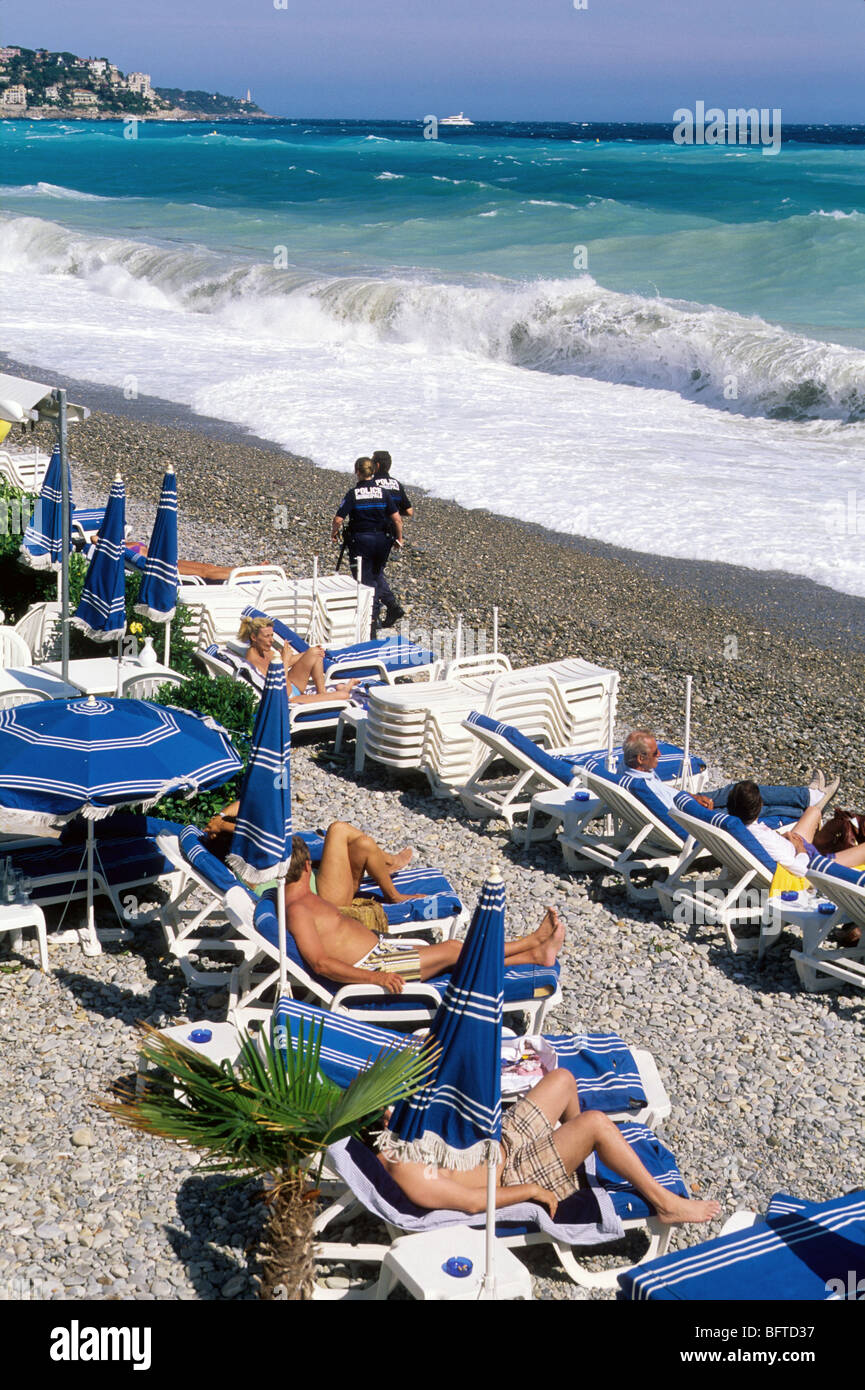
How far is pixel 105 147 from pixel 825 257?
8364 centimetres

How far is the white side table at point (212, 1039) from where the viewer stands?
5.27 m

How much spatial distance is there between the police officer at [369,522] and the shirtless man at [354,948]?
5748 mm

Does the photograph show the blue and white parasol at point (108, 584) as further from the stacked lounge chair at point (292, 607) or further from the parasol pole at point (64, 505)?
the stacked lounge chair at point (292, 607)

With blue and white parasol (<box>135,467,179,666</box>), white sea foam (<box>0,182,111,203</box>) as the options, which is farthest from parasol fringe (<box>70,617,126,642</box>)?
white sea foam (<box>0,182,111,203</box>)

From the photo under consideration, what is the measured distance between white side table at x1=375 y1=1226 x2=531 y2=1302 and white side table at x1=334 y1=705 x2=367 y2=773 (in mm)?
5075

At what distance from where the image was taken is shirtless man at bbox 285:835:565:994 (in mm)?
6012

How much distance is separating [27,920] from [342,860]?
4.78ft

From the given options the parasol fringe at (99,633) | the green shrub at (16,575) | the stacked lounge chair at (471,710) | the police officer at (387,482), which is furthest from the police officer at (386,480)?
the parasol fringe at (99,633)

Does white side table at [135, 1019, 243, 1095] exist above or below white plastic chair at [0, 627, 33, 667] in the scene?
below

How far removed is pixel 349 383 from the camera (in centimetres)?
2639

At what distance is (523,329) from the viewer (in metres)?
33.3

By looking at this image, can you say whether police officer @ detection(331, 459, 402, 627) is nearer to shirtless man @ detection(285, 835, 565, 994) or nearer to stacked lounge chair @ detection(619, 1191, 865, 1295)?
shirtless man @ detection(285, 835, 565, 994)
